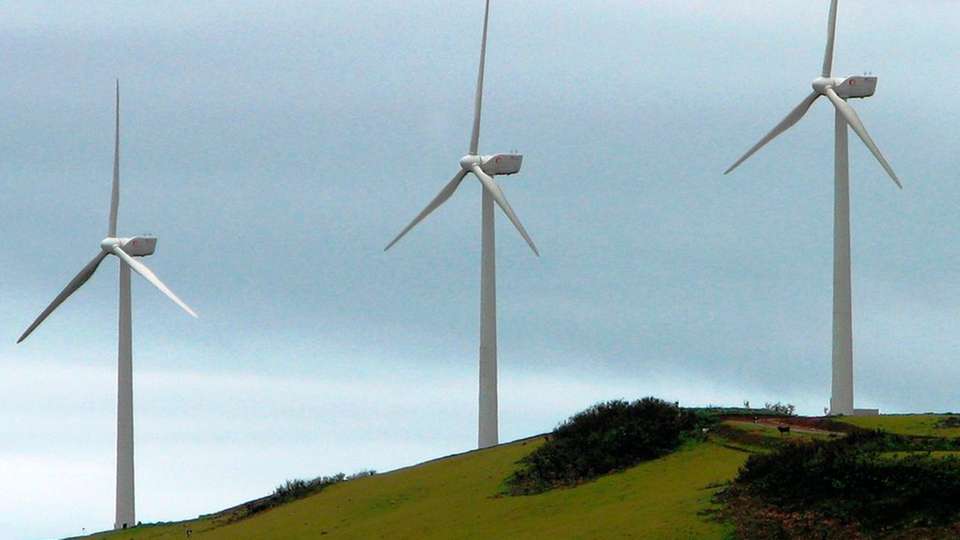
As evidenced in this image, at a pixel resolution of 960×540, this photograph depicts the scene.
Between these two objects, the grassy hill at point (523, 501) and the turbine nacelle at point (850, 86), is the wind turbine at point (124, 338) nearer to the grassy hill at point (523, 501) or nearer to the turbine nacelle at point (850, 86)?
the grassy hill at point (523, 501)

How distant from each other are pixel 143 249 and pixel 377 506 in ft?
105

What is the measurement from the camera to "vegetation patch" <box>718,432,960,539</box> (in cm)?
7331

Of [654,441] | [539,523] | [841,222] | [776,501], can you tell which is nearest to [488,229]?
[841,222]

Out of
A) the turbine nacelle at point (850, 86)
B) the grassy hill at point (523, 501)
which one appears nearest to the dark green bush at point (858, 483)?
the grassy hill at point (523, 501)

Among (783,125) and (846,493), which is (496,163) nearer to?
(783,125)

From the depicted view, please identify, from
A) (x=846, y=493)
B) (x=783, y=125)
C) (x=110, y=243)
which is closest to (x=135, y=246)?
(x=110, y=243)

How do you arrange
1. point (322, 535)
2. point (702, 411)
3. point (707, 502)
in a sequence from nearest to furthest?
point (707, 502) < point (322, 535) < point (702, 411)

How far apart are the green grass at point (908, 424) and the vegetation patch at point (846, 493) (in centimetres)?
927

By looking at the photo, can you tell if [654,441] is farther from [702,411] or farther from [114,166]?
[114,166]

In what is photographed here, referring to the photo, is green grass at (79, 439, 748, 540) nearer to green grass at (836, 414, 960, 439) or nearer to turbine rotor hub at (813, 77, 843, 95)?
green grass at (836, 414, 960, 439)

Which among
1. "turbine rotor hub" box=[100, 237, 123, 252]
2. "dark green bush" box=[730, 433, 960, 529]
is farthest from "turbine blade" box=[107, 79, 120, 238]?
"dark green bush" box=[730, 433, 960, 529]

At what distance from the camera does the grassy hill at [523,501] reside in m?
80.8

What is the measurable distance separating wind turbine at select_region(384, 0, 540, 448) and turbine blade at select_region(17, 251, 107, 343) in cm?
1630

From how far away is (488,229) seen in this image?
4592 inches
